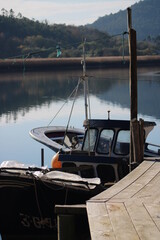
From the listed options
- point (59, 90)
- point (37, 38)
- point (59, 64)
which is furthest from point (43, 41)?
point (59, 90)

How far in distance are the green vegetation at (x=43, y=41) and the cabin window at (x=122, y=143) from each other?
210 feet

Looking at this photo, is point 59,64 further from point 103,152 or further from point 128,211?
point 128,211

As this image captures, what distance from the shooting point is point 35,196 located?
1265cm

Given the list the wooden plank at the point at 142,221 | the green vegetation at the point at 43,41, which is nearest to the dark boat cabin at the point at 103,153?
the wooden plank at the point at 142,221

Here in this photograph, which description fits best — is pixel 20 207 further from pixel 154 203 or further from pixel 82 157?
pixel 154 203

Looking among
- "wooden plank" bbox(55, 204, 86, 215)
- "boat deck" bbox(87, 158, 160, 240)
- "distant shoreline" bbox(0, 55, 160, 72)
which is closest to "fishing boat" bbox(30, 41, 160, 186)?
"boat deck" bbox(87, 158, 160, 240)

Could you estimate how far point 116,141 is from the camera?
14930mm

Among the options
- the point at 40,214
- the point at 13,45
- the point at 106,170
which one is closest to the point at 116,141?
the point at 106,170

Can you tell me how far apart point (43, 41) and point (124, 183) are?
81.9 meters

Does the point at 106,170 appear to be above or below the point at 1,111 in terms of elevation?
above

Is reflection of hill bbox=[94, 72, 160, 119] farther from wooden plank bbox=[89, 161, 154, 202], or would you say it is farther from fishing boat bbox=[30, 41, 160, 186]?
wooden plank bbox=[89, 161, 154, 202]

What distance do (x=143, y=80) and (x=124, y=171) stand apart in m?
46.5

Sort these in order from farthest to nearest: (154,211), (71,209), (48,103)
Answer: (48,103)
(71,209)
(154,211)

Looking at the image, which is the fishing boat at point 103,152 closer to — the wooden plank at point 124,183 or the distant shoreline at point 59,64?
the wooden plank at point 124,183
